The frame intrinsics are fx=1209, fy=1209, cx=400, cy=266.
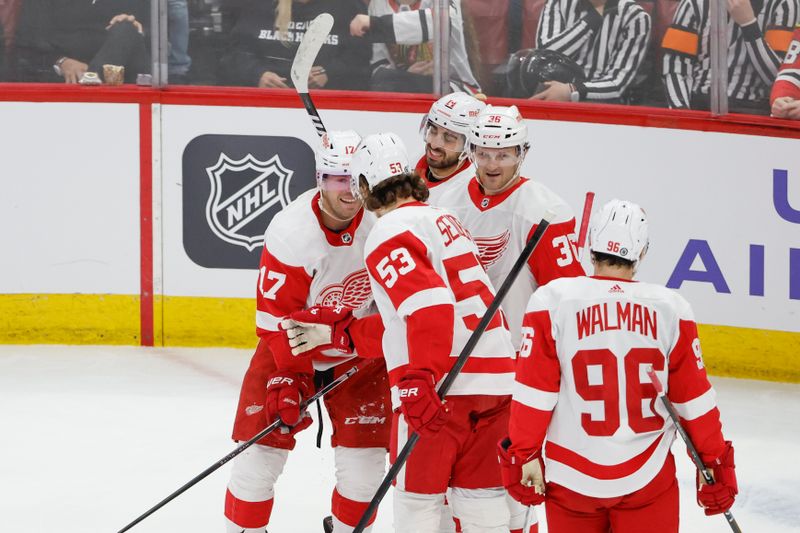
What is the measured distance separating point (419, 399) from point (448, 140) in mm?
1240

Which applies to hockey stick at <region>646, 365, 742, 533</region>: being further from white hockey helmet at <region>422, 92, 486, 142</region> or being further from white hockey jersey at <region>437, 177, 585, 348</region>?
white hockey helmet at <region>422, 92, 486, 142</region>

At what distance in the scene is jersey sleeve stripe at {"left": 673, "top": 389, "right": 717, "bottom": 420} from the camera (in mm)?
2342

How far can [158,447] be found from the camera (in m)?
4.32

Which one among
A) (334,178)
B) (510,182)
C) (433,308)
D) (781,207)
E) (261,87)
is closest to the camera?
(433,308)

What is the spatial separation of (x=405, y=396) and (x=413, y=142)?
293 cm

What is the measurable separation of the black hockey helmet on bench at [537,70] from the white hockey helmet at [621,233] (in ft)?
9.64

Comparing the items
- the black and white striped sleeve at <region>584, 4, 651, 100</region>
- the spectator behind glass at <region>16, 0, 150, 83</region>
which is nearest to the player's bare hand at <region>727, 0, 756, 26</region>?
the black and white striped sleeve at <region>584, 4, 651, 100</region>

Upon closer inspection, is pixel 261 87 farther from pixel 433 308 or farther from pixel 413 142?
pixel 433 308

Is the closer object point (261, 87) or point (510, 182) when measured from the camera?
point (510, 182)

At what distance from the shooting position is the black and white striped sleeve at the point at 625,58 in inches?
203

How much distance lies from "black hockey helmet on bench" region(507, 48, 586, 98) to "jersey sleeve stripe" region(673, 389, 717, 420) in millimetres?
3054

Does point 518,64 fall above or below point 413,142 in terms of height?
above

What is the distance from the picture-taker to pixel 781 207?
5.01 m

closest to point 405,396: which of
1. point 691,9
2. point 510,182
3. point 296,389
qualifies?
point 296,389
